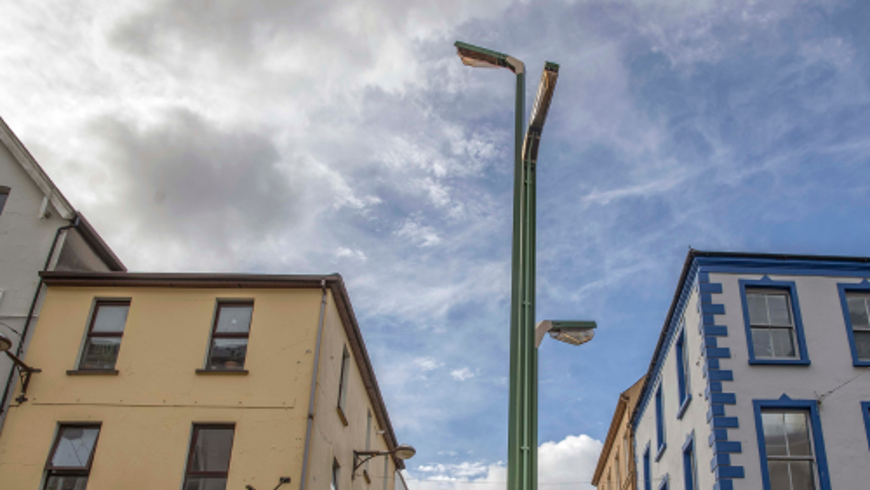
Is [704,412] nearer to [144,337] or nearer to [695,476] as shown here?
[695,476]

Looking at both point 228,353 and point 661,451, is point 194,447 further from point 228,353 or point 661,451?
point 661,451

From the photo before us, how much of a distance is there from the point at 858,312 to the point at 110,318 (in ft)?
56.3

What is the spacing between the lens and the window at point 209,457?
16031 mm

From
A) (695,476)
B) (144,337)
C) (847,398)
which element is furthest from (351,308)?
(847,398)

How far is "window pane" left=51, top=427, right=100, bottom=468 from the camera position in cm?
1645

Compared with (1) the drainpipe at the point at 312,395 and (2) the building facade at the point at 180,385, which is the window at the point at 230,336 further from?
(1) the drainpipe at the point at 312,395

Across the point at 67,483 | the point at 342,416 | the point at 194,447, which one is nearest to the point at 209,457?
the point at 194,447

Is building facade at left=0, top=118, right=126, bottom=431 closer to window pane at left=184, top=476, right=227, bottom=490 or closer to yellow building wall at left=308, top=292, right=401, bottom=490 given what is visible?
window pane at left=184, top=476, right=227, bottom=490

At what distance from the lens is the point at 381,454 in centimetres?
2114

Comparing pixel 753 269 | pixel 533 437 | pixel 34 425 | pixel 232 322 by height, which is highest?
pixel 753 269

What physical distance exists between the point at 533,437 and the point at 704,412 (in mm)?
11091

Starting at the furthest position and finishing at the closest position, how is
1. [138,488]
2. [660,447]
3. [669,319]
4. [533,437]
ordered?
[660,447] → [669,319] → [138,488] → [533,437]

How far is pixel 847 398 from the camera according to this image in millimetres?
17250

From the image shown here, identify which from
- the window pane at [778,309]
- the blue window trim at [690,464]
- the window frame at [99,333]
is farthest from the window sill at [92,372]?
the window pane at [778,309]
